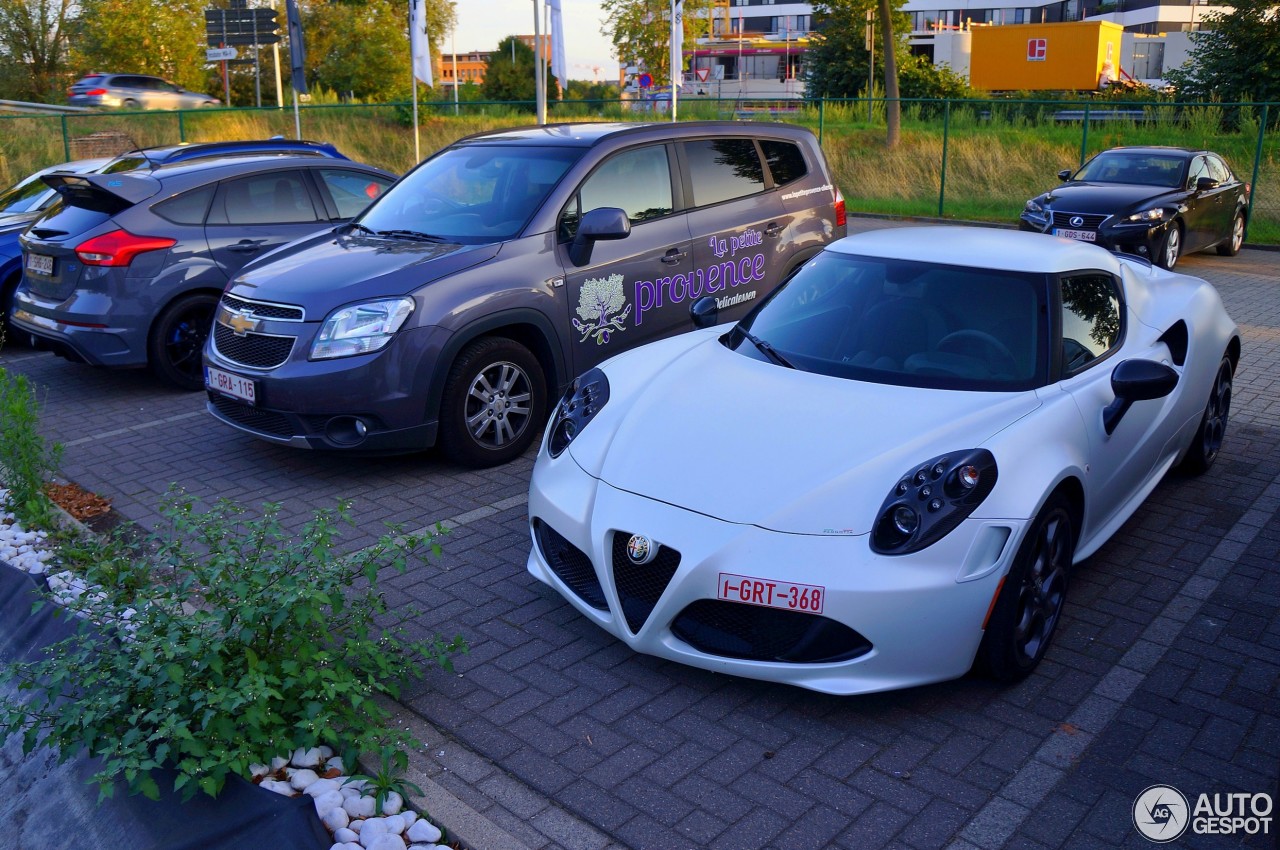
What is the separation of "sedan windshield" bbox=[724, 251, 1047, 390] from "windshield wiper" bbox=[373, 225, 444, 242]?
7.75 feet

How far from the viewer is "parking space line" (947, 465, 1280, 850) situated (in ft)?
10.6

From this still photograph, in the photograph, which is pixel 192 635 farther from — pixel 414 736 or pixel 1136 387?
pixel 1136 387

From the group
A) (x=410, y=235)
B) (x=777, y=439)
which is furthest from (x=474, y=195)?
(x=777, y=439)

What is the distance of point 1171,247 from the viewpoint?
13.2m

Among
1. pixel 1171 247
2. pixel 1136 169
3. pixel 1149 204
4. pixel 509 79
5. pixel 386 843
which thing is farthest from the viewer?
pixel 509 79

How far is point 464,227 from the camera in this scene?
6609 millimetres

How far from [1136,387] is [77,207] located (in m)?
7.39

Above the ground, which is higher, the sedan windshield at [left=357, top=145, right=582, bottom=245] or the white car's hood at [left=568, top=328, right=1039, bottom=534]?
the sedan windshield at [left=357, top=145, right=582, bottom=245]

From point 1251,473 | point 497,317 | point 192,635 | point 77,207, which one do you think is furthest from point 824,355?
point 77,207

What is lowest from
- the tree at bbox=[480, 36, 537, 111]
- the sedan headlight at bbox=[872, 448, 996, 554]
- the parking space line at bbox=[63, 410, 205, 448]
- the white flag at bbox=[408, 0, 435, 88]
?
the parking space line at bbox=[63, 410, 205, 448]

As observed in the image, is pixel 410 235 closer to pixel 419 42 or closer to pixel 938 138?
pixel 419 42

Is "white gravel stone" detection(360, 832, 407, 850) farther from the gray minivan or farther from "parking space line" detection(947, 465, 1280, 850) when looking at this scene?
the gray minivan

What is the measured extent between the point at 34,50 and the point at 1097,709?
45.1 meters

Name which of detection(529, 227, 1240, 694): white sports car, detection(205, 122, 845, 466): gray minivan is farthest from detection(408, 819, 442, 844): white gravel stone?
detection(205, 122, 845, 466): gray minivan
